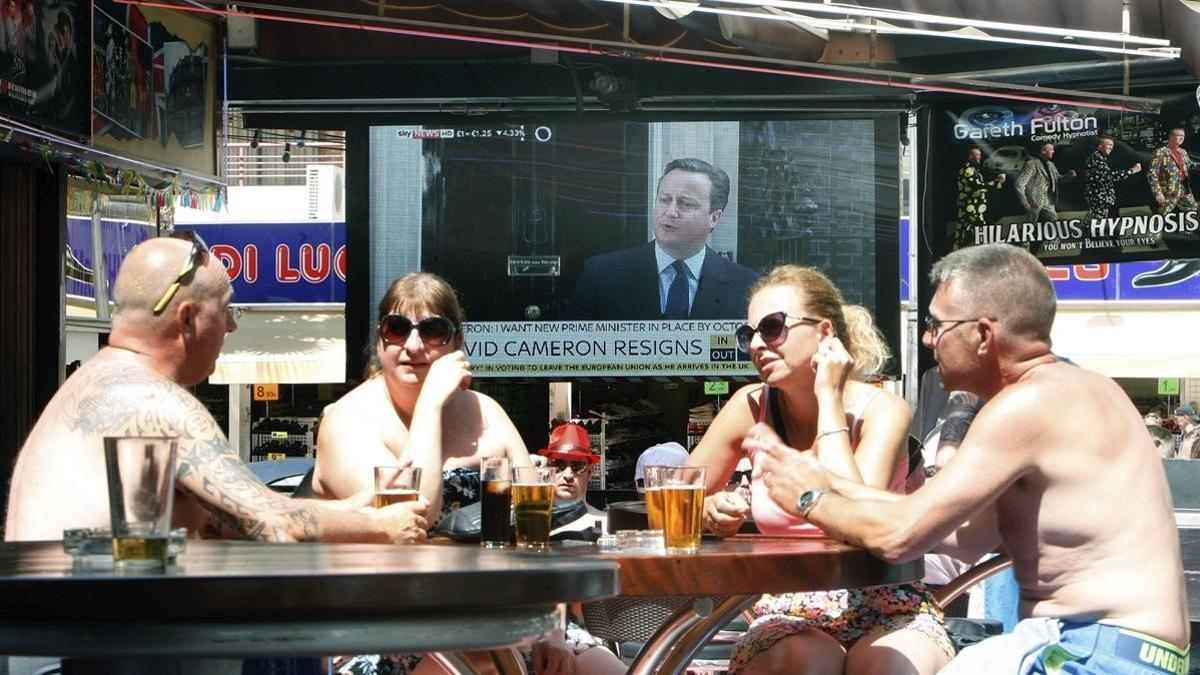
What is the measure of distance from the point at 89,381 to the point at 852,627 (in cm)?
→ 173

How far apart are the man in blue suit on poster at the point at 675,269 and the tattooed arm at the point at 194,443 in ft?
20.8

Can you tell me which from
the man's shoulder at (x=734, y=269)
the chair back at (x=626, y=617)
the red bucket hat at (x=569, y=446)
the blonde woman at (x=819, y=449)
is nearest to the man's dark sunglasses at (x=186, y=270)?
the blonde woman at (x=819, y=449)

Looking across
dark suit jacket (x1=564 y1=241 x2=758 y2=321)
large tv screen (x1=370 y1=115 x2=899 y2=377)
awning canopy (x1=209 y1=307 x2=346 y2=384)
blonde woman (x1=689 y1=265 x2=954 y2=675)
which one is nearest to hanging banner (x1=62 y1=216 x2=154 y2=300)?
large tv screen (x1=370 y1=115 x2=899 y2=377)

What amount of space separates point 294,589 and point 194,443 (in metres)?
0.99

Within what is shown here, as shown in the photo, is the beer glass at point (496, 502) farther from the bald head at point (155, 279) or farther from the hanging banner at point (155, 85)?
the hanging banner at point (155, 85)

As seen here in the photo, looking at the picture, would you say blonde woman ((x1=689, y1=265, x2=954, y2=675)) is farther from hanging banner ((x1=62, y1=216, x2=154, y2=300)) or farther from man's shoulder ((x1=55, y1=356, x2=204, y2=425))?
hanging banner ((x1=62, y1=216, x2=154, y2=300))

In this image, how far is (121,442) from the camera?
6.17 feet

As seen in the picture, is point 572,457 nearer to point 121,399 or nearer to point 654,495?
point 654,495

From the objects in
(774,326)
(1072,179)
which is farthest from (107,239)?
(774,326)

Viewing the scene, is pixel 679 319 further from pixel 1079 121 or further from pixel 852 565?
pixel 852 565

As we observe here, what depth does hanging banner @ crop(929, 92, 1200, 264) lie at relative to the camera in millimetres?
8141

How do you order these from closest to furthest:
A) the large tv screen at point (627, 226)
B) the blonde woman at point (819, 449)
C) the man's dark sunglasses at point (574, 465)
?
1. the blonde woman at point (819, 449)
2. the man's dark sunglasses at point (574, 465)
3. the large tv screen at point (627, 226)

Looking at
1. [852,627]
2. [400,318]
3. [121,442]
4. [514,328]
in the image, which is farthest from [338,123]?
[121,442]

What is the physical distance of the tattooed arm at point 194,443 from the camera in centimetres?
253
